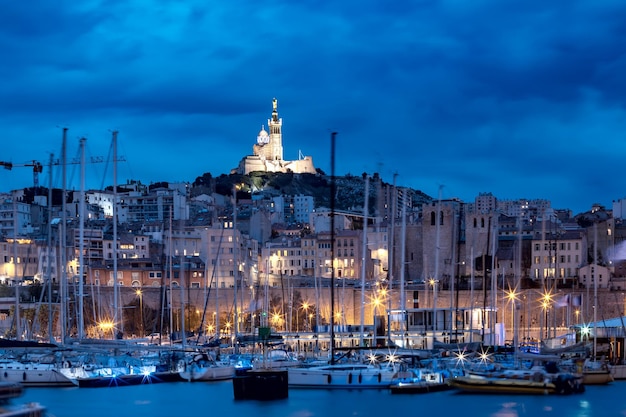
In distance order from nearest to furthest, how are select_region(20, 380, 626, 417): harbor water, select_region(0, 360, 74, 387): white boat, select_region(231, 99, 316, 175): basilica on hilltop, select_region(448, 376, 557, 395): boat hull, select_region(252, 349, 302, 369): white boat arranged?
select_region(20, 380, 626, 417): harbor water < select_region(448, 376, 557, 395): boat hull < select_region(0, 360, 74, 387): white boat < select_region(252, 349, 302, 369): white boat < select_region(231, 99, 316, 175): basilica on hilltop

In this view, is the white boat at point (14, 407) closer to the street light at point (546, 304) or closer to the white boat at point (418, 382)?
the white boat at point (418, 382)

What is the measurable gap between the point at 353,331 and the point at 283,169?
11086 cm

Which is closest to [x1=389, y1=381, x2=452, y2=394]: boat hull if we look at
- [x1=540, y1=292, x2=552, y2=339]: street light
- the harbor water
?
the harbor water

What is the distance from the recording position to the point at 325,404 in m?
35.8

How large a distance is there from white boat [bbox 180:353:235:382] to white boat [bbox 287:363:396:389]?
4.46 meters

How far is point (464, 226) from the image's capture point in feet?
293

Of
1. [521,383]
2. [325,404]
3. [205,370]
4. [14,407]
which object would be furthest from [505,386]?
[14,407]

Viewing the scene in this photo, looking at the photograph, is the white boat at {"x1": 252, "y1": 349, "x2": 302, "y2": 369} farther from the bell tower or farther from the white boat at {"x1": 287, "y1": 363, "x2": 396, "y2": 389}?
the bell tower

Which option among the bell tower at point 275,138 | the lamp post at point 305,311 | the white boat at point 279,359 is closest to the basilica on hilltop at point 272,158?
the bell tower at point 275,138

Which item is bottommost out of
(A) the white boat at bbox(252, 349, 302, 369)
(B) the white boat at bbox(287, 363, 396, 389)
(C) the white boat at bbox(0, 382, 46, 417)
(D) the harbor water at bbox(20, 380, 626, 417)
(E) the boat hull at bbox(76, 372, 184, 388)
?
(D) the harbor water at bbox(20, 380, 626, 417)

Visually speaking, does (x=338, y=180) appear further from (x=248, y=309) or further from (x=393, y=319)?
(x=393, y=319)

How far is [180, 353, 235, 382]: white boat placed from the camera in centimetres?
4150

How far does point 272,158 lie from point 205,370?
12509 centimetres

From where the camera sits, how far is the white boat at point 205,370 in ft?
136
